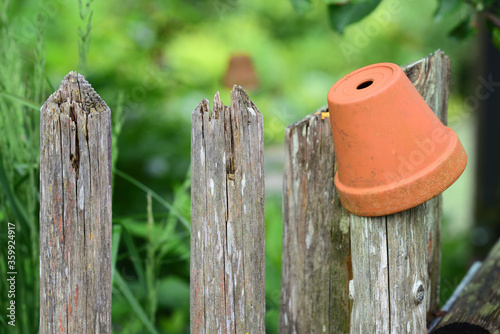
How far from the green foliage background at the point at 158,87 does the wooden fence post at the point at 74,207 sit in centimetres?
28

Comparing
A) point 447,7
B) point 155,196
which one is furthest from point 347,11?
point 155,196

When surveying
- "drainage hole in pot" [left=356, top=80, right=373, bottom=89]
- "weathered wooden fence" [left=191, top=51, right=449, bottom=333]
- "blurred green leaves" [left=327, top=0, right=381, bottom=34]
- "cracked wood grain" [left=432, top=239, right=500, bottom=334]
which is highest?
"blurred green leaves" [left=327, top=0, right=381, bottom=34]

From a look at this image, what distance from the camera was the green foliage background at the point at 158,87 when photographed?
1508 mm

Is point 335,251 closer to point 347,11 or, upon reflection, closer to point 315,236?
point 315,236

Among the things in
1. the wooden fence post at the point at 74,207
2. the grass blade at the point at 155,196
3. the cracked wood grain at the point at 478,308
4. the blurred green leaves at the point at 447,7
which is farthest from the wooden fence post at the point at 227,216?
the blurred green leaves at the point at 447,7

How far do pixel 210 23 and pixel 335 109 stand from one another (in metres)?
4.64

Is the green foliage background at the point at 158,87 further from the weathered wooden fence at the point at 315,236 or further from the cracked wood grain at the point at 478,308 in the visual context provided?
the cracked wood grain at the point at 478,308

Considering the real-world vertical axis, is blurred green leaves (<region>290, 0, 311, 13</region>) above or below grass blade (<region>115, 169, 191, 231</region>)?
above

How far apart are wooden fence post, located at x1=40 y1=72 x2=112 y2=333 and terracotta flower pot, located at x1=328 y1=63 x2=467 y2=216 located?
50 centimetres

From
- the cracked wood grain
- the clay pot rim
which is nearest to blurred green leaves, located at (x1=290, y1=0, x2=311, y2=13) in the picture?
the clay pot rim

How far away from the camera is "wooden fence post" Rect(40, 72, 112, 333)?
108 centimetres

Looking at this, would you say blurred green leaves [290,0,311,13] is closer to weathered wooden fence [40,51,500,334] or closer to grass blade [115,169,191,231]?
weathered wooden fence [40,51,500,334]

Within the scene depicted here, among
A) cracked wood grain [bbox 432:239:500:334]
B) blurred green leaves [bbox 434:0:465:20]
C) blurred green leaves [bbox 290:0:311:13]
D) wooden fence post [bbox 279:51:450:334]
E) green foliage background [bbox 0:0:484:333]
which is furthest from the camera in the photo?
blurred green leaves [bbox 434:0:465:20]

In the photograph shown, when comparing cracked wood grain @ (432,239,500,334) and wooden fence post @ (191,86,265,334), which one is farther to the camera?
cracked wood grain @ (432,239,500,334)
